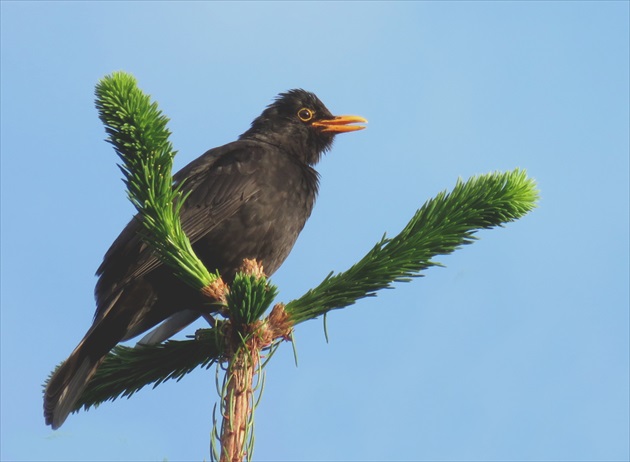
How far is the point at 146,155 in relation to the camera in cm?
265

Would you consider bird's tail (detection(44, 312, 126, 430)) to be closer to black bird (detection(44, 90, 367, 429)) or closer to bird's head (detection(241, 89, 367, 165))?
black bird (detection(44, 90, 367, 429))

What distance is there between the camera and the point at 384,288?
9.27 feet

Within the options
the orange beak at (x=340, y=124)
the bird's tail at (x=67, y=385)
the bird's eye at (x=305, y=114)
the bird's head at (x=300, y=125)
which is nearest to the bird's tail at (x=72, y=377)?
the bird's tail at (x=67, y=385)

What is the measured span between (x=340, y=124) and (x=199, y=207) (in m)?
1.57

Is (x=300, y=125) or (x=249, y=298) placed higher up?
(x=300, y=125)

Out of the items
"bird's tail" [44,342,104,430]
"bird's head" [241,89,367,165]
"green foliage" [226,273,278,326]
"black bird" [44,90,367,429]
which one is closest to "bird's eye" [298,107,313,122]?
"bird's head" [241,89,367,165]

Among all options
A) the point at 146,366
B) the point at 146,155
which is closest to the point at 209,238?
the point at 146,366

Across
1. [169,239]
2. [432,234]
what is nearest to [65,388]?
[169,239]

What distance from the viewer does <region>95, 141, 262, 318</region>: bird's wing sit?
4.30 m

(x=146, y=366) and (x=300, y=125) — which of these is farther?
(x=300, y=125)

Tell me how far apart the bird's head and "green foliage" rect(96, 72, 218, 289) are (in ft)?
9.52

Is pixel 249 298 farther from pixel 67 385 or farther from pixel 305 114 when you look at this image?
pixel 305 114

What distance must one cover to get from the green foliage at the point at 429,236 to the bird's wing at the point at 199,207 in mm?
1580

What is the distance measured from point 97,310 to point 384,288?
206 cm
